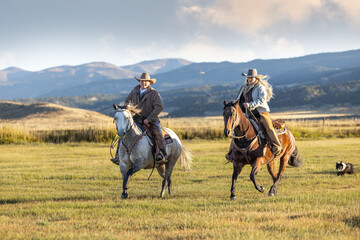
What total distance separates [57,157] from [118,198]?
530 inches

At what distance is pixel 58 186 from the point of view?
14250 millimetres

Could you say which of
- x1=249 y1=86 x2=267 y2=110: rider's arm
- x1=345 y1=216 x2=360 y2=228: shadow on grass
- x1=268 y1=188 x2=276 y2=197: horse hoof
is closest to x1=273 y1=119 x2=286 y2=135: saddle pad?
x1=249 y1=86 x2=267 y2=110: rider's arm

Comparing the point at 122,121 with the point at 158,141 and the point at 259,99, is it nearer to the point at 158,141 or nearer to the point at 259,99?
the point at 158,141

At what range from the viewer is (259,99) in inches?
438

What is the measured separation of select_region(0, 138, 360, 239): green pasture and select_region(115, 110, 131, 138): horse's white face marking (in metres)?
1.59

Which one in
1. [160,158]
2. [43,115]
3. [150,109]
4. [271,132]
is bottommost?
[43,115]

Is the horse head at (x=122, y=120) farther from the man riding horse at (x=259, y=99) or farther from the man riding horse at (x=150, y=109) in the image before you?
the man riding horse at (x=259, y=99)

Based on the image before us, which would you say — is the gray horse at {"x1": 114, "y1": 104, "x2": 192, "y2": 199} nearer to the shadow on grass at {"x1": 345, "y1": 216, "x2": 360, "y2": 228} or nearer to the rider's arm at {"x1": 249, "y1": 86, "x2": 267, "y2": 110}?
the rider's arm at {"x1": 249, "y1": 86, "x2": 267, "y2": 110}

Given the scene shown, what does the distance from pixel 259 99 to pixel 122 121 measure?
131 inches

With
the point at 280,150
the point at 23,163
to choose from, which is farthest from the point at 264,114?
the point at 23,163

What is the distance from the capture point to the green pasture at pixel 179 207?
24.2 feet

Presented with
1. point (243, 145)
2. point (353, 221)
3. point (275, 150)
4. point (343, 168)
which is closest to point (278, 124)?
point (275, 150)

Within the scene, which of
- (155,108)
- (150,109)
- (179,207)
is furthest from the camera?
(150,109)

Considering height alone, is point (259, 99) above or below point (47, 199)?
above
